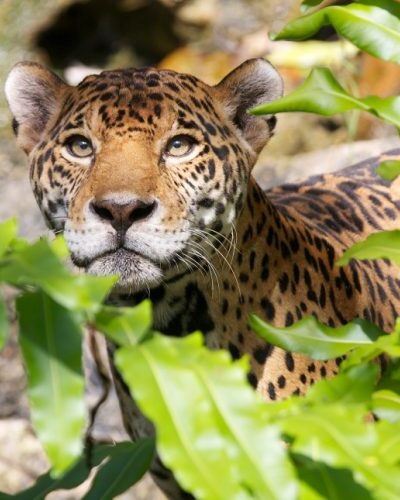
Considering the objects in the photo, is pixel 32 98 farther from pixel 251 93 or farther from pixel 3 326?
pixel 3 326

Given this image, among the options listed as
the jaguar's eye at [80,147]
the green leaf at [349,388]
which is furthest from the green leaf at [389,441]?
the jaguar's eye at [80,147]

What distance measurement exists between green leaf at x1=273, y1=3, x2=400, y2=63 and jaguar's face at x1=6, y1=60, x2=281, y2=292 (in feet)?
4.57

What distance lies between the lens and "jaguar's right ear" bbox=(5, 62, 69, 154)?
5172 millimetres

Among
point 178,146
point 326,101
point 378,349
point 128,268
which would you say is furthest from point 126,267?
point 378,349

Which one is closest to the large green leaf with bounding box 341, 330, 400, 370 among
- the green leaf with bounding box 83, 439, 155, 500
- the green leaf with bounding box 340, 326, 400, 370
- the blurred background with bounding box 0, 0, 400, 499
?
the green leaf with bounding box 340, 326, 400, 370

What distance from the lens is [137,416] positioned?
200 inches

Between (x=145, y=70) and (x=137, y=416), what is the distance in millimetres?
1492

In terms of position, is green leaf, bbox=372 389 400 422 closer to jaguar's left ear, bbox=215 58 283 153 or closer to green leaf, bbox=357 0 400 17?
green leaf, bbox=357 0 400 17

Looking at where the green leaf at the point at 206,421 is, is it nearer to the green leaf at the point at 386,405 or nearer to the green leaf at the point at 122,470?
the green leaf at the point at 386,405

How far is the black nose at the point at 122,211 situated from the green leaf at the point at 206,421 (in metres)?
2.04

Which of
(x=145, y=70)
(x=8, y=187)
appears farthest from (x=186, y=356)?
(x=8, y=187)

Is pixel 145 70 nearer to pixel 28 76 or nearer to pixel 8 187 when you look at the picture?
pixel 28 76

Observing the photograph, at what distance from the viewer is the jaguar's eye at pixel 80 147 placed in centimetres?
473

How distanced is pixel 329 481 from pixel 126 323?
484mm
